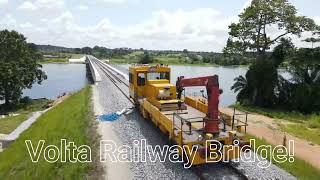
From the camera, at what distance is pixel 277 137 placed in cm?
→ 2231

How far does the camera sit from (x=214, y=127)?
1354cm

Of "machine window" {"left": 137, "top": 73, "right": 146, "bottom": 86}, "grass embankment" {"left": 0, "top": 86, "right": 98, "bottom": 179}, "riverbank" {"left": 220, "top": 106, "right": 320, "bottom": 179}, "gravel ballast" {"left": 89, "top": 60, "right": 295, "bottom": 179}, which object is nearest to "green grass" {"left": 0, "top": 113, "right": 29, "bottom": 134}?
"grass embankment" {"left": 0, "top": 86, "right": 98, "bottom": 179}

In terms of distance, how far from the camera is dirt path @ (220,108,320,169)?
17.5m

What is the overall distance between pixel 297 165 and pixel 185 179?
4.82 meters

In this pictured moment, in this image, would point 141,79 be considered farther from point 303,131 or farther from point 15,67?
point 15,67

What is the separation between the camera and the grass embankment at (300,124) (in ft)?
79.7

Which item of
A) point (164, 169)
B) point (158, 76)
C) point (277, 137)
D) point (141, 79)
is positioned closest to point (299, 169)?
point (164, 169)

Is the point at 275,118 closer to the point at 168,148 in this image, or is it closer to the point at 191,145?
the point at 168,148

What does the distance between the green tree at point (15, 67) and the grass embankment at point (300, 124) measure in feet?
111

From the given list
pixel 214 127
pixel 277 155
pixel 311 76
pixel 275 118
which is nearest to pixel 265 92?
pixel 311 76

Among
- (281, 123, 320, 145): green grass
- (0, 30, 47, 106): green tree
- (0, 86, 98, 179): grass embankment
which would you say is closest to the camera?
(0, 86, 98, 179): grass embankment

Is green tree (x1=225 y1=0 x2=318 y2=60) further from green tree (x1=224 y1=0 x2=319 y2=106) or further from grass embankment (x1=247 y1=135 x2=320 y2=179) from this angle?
grass embankment (x1=247 y1=135 x2=320 y2=179)

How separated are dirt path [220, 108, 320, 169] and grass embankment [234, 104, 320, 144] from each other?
2.71ft

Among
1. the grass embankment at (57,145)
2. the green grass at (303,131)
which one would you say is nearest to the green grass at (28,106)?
the grass embankment at (57,145)
